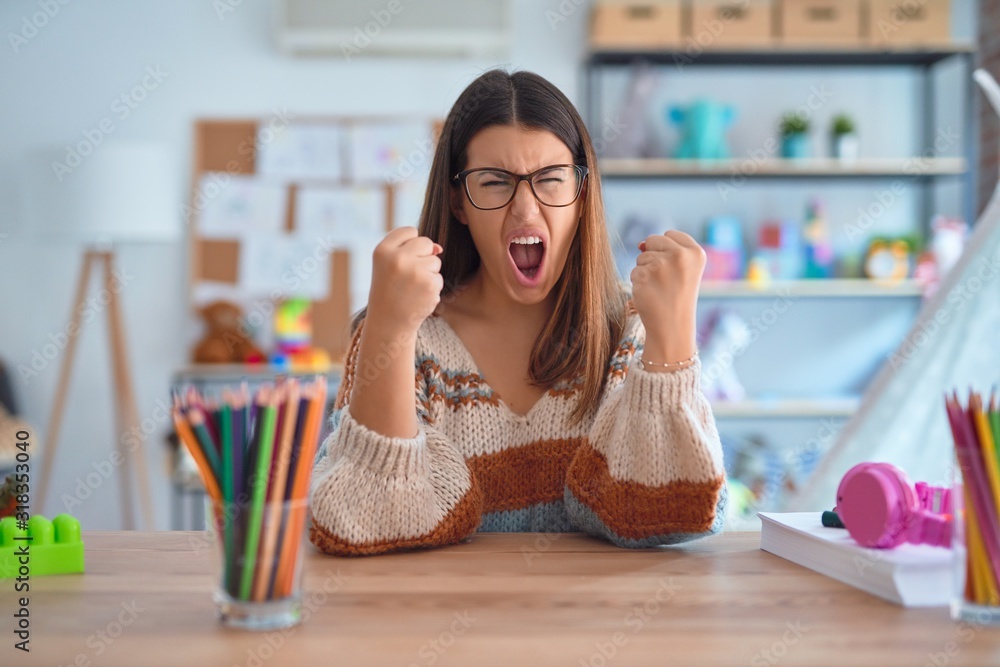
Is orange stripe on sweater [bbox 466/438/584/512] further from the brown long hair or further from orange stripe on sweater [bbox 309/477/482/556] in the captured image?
orange stripe on sweater [bbox 309/477/482/556]

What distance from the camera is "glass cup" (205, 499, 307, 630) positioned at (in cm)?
72

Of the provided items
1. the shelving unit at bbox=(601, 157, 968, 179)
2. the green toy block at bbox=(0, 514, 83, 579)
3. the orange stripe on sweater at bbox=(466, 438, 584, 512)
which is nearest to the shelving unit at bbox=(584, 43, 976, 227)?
the shelving unit at bbox=(601, 157, 968, 179)

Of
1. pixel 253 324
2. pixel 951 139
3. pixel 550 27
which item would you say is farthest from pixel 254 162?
pixel 951 139

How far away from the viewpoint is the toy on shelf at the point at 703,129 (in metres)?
3.39

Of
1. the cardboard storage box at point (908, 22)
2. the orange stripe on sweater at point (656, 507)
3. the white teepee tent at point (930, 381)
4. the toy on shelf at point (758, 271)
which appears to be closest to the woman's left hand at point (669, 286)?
the orange stripe on sweater at point (656, 507)

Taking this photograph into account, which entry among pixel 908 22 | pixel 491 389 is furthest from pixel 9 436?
pixel 908 22

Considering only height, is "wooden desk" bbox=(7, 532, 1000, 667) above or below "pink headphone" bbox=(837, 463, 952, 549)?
below

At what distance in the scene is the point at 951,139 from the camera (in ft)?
11.8

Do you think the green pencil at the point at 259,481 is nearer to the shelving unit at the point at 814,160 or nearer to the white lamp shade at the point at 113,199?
the white lamp shade at the point at 113,199

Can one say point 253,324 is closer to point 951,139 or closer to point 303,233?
point 303,233

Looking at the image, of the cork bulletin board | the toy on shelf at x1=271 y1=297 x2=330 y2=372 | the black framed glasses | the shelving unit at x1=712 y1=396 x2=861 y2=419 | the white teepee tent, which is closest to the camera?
the black framed glasses

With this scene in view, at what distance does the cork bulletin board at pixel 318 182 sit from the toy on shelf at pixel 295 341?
71mm

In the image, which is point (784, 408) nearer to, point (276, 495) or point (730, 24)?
point (730, 24)

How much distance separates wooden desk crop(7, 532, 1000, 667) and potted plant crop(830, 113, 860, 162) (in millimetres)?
2792
